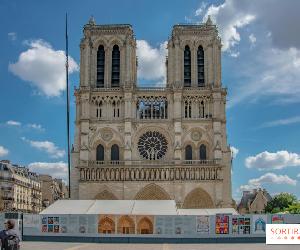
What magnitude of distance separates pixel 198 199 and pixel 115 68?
18.2 meters

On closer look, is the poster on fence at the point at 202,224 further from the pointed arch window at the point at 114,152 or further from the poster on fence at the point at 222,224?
the pointed arch window at the point at 114,152

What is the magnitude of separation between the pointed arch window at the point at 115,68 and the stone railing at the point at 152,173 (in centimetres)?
1008

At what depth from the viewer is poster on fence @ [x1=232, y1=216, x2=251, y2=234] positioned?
3544 cm

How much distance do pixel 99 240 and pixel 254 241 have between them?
31.9ft

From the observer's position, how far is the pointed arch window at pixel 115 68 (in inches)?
2604

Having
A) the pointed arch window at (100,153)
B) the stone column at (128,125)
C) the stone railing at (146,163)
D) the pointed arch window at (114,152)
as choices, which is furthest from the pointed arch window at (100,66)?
the stone railing at (146,163)

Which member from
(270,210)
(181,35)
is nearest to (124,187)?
(181,35)

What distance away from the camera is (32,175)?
90.6m

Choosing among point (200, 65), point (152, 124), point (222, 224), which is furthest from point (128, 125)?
point (222, 224)

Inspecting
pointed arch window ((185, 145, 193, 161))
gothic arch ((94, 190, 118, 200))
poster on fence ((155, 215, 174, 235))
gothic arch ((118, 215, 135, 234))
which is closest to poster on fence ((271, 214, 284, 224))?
poster on fence ((155, 215, 174, 235))

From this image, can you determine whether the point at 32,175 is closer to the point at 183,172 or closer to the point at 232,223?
the point at 183,172

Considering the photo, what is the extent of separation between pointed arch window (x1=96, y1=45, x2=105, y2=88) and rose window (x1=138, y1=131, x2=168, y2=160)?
8122 mm

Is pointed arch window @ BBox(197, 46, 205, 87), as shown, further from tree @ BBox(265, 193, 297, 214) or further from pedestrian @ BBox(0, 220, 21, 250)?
pedestrian @ BBox(0, 220, 21, 250)

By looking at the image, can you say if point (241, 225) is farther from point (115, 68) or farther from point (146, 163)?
point (115, 68)
